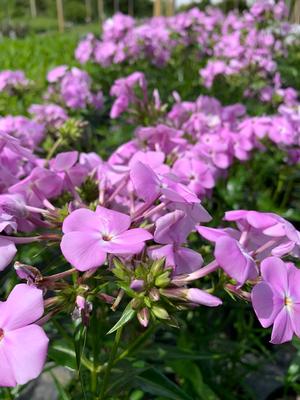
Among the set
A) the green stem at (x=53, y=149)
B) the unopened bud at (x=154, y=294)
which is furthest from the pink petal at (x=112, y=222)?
the green stem at (x=53, y=149)

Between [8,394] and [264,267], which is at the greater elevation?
[264,267]

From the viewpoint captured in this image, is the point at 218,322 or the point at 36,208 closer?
the point at 36,208

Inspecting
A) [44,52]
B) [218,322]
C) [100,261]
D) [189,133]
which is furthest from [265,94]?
[44,52]

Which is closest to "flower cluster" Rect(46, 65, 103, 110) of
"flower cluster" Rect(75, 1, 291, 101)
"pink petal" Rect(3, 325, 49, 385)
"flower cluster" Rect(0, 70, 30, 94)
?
"flower cluster" Rect(0, 70, 30, 94)

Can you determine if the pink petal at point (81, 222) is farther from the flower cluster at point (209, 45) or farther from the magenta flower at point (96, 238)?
the flower cluster at point (209, 45)

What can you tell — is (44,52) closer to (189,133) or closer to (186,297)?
(189,133)

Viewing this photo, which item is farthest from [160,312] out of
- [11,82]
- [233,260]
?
[11,82]
